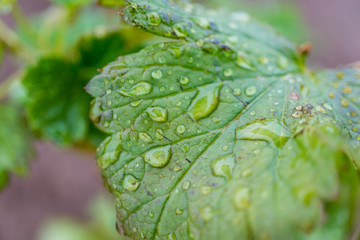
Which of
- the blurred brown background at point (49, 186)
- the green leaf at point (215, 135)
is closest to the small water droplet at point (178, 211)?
the green leaf at point (215, 135)

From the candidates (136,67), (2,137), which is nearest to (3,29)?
(2,137)

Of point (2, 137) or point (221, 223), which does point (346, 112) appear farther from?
point (2, 137)

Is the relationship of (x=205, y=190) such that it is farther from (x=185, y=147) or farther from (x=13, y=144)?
(x=13, y=144)

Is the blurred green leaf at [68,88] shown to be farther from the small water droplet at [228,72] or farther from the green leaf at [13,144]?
the small water droplet at [228,72]

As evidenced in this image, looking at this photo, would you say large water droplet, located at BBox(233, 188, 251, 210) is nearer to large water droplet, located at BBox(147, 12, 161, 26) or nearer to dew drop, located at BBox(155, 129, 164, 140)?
dew drop, located at BBox(155, 129, 164, 140)

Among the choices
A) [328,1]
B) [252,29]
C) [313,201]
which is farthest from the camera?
[328,1]
